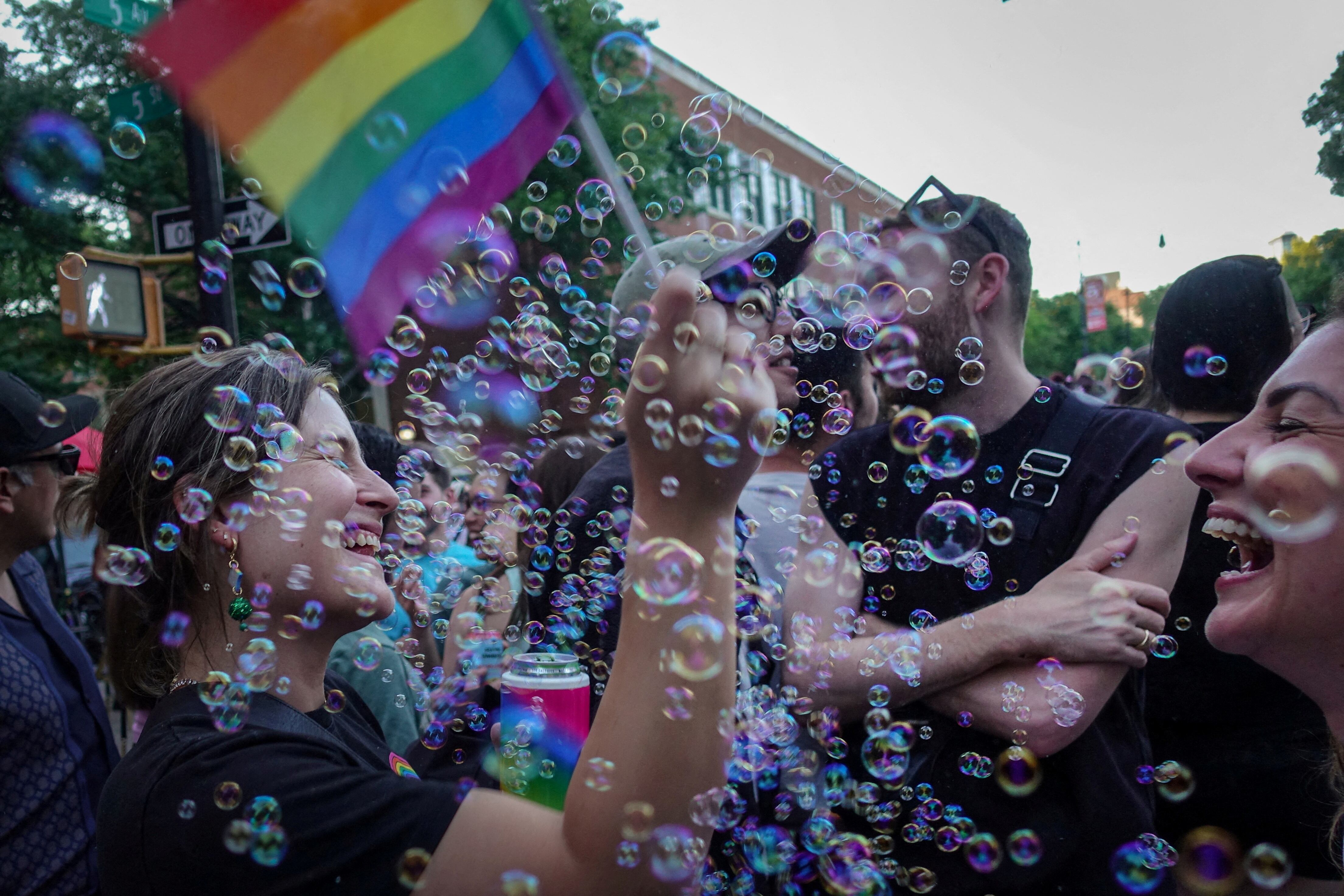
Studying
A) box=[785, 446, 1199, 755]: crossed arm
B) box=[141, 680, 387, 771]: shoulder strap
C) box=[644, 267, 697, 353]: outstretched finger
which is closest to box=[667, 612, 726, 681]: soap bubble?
box=[644, 267, 697, 353]: outstretched finger

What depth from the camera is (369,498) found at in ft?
6.61

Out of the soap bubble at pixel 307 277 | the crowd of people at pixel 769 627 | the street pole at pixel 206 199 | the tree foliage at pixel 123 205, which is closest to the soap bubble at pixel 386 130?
the soap bubble at pixel 307 277

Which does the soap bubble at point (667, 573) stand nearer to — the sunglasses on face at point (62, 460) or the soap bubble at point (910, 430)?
the soap bubble at point (910, 430)

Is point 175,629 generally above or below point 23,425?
below

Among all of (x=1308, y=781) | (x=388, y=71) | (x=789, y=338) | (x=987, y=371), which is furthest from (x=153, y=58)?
(x=1308, y=781)

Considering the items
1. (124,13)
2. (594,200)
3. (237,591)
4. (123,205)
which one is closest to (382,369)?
(594,200)

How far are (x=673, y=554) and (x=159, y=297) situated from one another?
6372 millimetres

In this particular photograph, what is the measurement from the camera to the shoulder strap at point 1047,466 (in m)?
Answer: 2.04

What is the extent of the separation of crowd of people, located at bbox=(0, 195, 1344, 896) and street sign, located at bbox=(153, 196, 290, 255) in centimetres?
247

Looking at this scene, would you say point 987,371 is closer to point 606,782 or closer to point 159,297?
point 606,782

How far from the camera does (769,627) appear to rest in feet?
7.39

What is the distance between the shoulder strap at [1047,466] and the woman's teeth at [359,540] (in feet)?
4.58

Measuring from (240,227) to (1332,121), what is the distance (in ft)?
18.7

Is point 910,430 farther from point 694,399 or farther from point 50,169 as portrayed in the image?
point 50,169
